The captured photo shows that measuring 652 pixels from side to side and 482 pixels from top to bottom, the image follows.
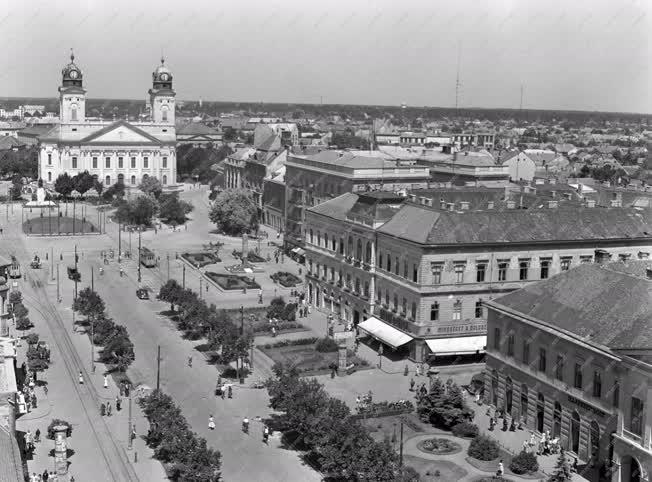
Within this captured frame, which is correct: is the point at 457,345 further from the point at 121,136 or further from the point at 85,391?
the point at 121,136

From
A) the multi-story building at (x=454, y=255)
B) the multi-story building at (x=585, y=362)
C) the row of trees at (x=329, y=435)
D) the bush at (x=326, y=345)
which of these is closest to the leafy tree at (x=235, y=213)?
the multi-story building at (x=454, y=255)

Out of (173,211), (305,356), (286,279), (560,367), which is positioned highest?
(560,367)

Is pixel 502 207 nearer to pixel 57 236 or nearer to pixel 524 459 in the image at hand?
pixel 524 459

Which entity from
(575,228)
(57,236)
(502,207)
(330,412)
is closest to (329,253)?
(502,207)

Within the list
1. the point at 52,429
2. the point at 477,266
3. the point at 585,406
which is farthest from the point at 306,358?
the point at 585,406

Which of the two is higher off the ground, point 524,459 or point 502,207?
point 502,207

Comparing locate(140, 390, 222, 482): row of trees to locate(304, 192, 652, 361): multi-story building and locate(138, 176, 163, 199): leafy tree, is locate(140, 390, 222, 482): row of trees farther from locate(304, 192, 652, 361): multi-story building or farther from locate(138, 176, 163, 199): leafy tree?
locate(138, 176, 163, 199): leafy tree
